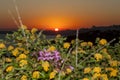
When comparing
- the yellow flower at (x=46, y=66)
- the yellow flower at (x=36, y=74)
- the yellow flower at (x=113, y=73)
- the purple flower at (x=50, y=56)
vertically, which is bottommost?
the yellow flower at (x=113, y=73)

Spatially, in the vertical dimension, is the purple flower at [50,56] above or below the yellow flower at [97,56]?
above

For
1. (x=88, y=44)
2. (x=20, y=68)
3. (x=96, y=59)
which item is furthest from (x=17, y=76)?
(x=88, y=44)

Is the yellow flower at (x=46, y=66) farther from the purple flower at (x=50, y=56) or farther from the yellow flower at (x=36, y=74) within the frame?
the purple flower at (x=50, y=56)

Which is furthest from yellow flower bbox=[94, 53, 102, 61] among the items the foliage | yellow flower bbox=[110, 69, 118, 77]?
yellow flower bbox=[110, 69, 118, 77]

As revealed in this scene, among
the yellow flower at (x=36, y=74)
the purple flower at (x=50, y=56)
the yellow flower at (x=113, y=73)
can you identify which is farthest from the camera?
the yellow flower at (x=113, y=73)

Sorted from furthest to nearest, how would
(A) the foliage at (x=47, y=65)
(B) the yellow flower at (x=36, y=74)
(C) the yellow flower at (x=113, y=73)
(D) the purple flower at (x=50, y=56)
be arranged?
(C) the yellow flower at (x=113, y=73), (D) the purple flower at (x=50, y=56), (A) the foliage at (x=47, y=65), (B) the yellow flower at (x=36, y=74)

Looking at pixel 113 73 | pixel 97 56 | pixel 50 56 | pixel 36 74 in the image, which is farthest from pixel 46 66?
pixel 113 73

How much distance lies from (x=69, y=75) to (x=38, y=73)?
46 centimetres

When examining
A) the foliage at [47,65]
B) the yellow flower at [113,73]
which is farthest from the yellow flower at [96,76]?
the yellow flower at [113,73]

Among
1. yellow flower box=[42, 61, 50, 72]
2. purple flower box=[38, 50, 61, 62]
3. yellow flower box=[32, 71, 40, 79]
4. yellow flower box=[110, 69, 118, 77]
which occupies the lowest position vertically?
yellow flower box=[110, 69, 118, 77]

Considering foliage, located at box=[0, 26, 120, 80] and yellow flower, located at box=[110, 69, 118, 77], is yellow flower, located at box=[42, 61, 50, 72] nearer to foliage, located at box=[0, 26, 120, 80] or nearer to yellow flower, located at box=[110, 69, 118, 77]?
foliage, located at box=[0, 26, 120, 80]

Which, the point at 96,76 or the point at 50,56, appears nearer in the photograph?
the point at 96,76

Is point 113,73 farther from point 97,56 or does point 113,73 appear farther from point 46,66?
point 46,66

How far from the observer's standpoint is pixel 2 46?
6.64 meters
